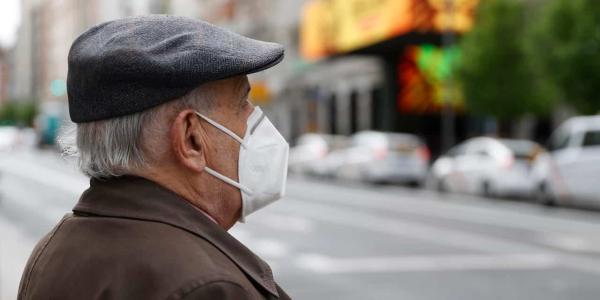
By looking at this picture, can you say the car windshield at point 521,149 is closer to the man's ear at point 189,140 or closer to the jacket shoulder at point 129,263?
the man's ear at point 189,140

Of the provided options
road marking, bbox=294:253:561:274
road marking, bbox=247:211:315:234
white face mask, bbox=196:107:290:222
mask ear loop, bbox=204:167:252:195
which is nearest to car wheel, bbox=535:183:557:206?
road marking, bbox=247:211:315:234

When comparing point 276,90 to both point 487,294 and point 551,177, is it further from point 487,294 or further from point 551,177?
point 487,294

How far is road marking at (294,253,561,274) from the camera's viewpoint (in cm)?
1172

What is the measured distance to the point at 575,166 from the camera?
2036cm

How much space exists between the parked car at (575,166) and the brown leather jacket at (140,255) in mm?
18668

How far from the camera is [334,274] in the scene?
36.6ft

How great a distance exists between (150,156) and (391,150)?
97.7 feet

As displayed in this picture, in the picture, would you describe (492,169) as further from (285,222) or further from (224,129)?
(224,129)

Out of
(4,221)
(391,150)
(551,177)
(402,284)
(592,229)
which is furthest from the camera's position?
(391,150)

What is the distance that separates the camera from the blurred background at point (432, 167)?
457 inches

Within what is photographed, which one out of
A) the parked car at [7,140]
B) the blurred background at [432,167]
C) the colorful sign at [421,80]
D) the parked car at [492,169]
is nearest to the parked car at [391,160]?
the blurred background at [432,167]

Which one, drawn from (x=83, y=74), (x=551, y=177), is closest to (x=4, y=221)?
(x=551, y=177)

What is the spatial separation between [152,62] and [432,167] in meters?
34.8

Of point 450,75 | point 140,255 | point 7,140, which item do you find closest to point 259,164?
point 140,255
